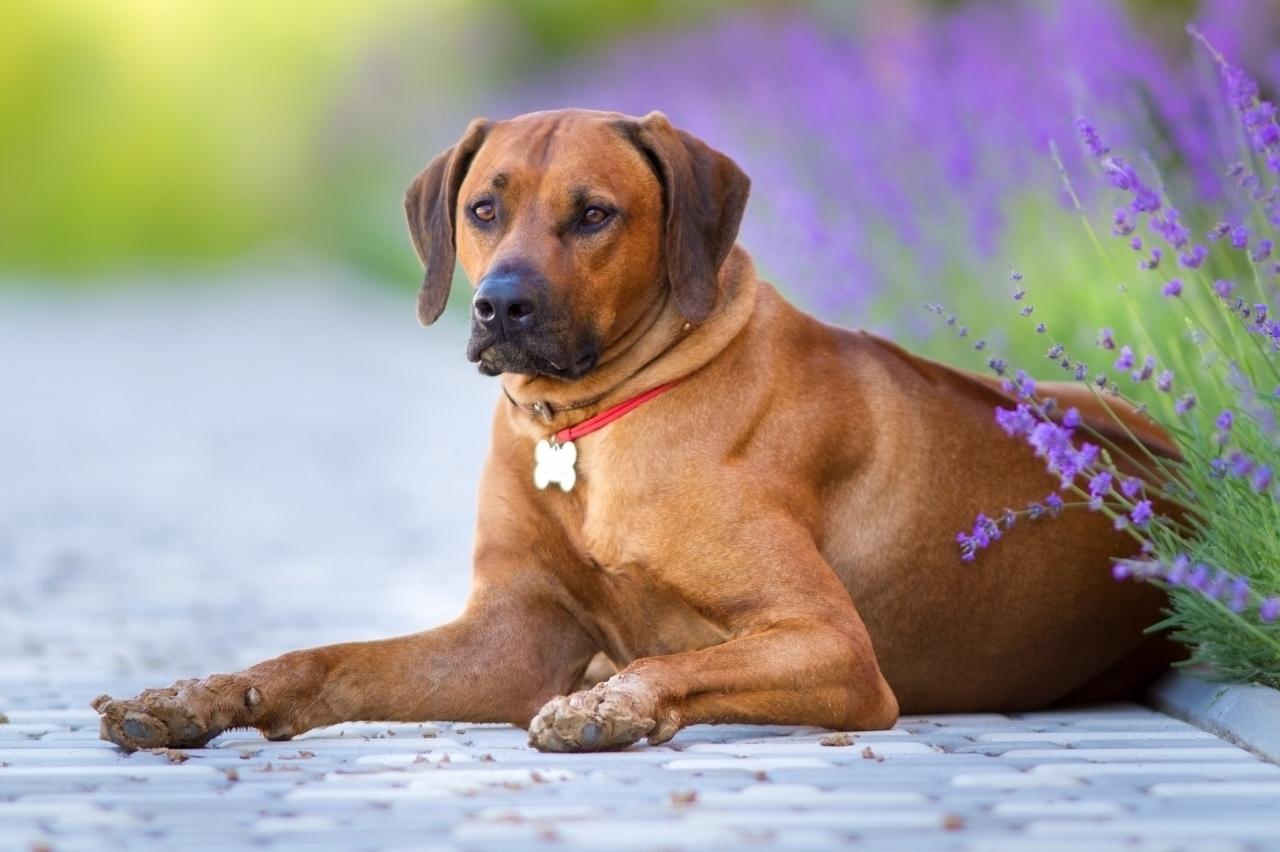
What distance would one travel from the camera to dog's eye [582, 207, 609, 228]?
4.42 metres

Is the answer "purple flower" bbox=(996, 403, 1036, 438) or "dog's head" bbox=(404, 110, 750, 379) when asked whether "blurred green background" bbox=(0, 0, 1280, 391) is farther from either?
"purple flower" bbox=(996, 403, 1036, 438)

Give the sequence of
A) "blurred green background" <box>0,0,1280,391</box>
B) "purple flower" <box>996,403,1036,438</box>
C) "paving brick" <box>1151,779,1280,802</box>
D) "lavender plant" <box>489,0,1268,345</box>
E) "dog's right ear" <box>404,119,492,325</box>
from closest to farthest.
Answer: "paving brick" <box>1151,779,1280,802</box> < "purple flower" <box>996,403,1036,438</box> < "dog's right ear" <box>404,119,492,325</box> < "lavender plant" <box>489,0,1268,345</box> < "blurred green background" <box>0,0,1280,391</box>

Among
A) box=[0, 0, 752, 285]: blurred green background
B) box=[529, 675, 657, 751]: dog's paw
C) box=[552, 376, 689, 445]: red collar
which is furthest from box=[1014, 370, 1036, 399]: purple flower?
box=[0, 0, 752, 285]: blurred green background

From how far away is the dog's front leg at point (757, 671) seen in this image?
12.6 ft

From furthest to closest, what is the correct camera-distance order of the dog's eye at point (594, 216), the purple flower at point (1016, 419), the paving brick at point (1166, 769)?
the dog's eye at point (594, 216) → the purple flower at point (1016, 419) → the paving brick at point (1166, 769)

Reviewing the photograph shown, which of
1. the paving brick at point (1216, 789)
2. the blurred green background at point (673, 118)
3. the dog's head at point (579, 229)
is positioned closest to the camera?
the paving brick at point (1216, 789)

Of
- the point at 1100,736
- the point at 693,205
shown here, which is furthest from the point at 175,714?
the point at 1100,736

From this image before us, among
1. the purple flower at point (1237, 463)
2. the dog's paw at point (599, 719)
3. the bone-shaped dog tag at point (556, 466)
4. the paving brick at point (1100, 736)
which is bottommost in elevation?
the paving brick at point (1100, 736)

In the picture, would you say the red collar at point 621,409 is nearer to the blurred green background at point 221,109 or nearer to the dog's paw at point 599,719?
the dog's paw at point 599,719

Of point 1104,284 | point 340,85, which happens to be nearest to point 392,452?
point 1104,284

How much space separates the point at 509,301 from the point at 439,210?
2.27 feet

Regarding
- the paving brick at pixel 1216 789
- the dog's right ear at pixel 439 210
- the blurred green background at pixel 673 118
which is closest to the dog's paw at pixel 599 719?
the paving brick at pixel 1216 789

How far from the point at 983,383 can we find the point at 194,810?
229 centimetres

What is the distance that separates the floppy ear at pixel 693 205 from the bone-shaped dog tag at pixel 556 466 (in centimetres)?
40
